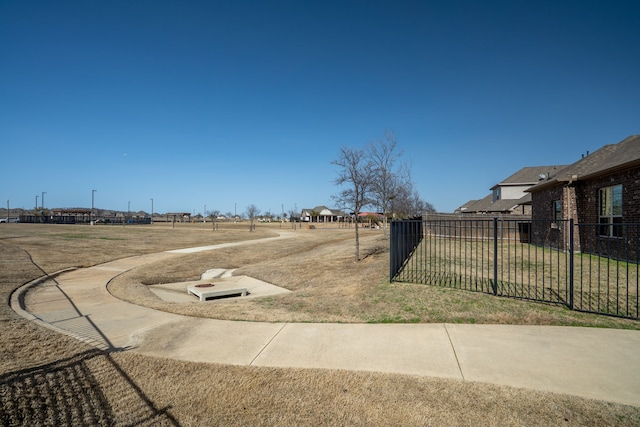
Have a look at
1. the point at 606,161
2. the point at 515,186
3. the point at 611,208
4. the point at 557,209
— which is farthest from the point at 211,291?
the point at 515,186

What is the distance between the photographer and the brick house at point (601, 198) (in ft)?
38.0

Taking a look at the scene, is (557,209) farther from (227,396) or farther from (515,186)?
(515,186)

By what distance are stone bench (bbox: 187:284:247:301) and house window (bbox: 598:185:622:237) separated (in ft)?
42.6

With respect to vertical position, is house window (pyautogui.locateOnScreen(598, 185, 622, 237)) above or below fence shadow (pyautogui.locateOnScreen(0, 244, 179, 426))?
above

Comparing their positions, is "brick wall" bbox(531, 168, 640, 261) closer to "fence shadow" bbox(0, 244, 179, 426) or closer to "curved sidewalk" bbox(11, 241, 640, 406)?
"curved sidewalk" bbox(11, 241, 640, 406)

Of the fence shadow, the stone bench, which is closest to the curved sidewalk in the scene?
the fence shadow

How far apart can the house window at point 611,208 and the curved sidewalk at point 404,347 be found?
9249mm

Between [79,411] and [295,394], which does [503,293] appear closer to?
[295,394]

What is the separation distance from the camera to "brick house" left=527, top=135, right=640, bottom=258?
11570mm

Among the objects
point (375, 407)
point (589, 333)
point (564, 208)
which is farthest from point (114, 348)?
point (564, 208)

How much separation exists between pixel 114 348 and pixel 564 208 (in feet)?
57.1

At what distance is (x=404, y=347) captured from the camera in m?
5.04

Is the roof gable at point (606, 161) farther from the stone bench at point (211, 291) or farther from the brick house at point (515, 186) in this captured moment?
the brick house at point (515, 186)

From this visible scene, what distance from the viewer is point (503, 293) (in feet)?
26.1
